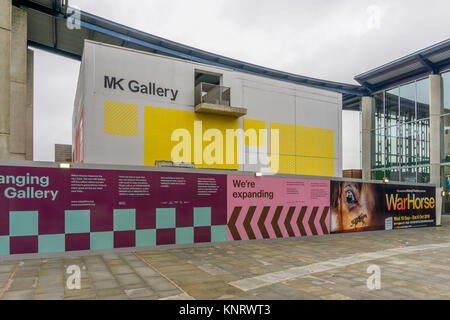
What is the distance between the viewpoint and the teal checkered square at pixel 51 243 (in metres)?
7.26

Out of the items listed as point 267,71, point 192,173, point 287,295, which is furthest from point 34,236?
point 267,71

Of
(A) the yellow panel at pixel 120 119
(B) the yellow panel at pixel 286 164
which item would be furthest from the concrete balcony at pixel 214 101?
(B) the yellow panel at pixel 286 164

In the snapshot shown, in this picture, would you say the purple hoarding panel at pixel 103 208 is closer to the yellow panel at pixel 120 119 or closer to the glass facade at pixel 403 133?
the yellow panel at pixel 120 119

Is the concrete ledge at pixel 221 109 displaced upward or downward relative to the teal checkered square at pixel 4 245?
upward

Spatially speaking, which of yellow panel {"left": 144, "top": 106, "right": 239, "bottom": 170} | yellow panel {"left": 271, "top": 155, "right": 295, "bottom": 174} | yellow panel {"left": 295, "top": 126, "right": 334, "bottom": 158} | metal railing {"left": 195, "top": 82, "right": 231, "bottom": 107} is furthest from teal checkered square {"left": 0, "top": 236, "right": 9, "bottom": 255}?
yellow panel {"left": 295, "top": 126, "right": 334, "bottom": 158}

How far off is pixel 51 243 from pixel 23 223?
29.9 inches

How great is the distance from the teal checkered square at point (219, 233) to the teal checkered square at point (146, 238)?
176 centimetres

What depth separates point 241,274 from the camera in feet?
19.4

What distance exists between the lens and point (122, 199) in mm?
8211

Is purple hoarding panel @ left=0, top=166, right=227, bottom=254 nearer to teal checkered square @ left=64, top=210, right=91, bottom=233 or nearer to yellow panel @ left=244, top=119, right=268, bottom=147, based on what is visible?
teal checkered square @ left=64, top=210, right=91, bottom=233

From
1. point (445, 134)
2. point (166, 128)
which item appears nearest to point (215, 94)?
point (166, 128)

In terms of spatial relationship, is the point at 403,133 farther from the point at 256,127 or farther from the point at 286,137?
the point at 256,127

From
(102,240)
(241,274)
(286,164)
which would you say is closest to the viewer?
(241,274)
